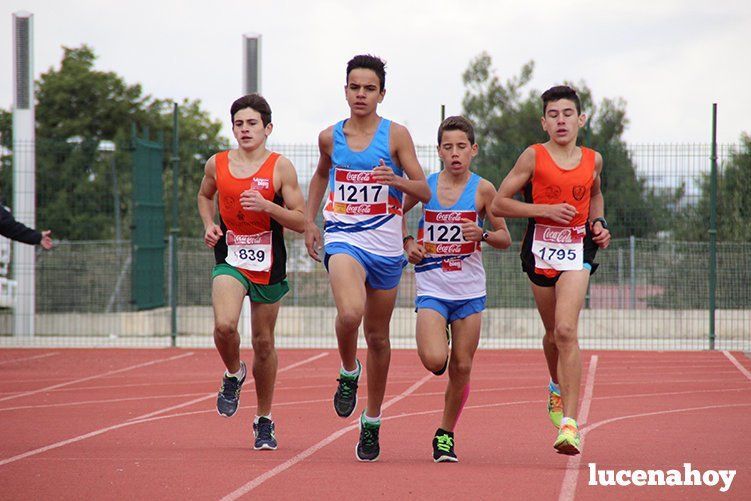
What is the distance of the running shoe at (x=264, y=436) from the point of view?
7887 mm

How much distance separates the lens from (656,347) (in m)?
17.9

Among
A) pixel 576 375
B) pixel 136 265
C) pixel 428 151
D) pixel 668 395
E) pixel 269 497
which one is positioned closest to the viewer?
pixel 269 497

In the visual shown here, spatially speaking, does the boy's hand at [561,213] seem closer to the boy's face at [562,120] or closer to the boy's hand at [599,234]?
the boy's hand at [599,234]

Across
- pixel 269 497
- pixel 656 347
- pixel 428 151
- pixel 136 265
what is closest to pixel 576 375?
pixel 269 497

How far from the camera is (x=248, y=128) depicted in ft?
26.1

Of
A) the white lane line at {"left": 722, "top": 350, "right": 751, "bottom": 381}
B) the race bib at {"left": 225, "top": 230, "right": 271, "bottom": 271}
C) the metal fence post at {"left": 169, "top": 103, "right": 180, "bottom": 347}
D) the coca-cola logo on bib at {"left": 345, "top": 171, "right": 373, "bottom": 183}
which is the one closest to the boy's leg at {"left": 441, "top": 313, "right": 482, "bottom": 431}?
the coca-cola logo on bib at {"left": 345, "top": 171, "right": 373, "bottom": 183}

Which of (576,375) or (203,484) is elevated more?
(576,375)

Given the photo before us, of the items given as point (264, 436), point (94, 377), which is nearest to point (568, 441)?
point (264, 436)

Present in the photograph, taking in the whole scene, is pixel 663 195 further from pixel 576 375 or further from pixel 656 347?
pixel 576 375

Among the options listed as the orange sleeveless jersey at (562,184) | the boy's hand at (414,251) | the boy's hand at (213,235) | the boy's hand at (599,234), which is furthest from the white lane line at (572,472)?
the boy's hand at (213,235)

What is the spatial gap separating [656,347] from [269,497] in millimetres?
12659

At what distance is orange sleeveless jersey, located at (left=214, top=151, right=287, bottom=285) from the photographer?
7.80 metres

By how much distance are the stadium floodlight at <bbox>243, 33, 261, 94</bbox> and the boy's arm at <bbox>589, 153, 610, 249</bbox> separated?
1144 centimetres

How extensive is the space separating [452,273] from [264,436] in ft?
5.28
